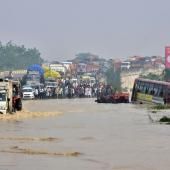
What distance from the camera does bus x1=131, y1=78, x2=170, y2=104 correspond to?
2406 inches

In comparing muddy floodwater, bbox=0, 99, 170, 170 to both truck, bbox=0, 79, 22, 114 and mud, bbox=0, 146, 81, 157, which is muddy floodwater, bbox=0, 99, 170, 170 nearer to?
mud, bbox=0, 146, 81, 157

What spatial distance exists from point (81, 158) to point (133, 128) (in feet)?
Result: 40.6

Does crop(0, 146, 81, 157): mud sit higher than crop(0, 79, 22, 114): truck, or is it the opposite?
crop(0, 79, 22, 114): truck

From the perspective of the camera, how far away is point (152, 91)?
62.4 metres

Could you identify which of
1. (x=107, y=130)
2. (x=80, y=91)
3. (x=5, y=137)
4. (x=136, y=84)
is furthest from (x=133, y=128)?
(x=80, y=91)

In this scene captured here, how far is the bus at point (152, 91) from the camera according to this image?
61125mm

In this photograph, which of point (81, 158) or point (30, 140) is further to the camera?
point (30, 140)

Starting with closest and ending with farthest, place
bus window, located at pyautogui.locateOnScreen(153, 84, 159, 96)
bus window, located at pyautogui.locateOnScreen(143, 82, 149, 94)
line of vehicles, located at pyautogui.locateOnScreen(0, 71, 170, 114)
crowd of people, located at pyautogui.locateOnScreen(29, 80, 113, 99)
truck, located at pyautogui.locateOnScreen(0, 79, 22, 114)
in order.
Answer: truck, located at pyautogui.locateOnScreen(0, 79, 22, 114)
line of vehicles, located at pyautogui.locateOnScreen(0, 71, 170, 114)
bus window, located at pyautogui.locateOnScreen(153, 84, 159, 96)
bus window, located at pyautogui.locateOnScreen(143, 82, 149, 94)
crowd of people, located at pyautogui.locateOnScreen(29, 80, 113, 99)

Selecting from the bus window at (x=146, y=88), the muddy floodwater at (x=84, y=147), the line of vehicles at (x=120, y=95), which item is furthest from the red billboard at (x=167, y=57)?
the muddy floodwater at (x=84, y=147)

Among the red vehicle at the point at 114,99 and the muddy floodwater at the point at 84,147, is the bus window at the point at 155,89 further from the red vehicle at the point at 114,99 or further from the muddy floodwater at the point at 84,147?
the muddy floodwater at the point at 84,147

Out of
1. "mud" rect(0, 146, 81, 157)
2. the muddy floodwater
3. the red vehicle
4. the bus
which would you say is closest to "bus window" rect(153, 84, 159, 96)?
the bus

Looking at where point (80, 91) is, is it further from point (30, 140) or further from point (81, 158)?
point (81, 158)

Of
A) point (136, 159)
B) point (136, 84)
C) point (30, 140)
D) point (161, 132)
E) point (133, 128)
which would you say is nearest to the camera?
point (136, 159)

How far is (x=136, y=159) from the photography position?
17469 millimetres
